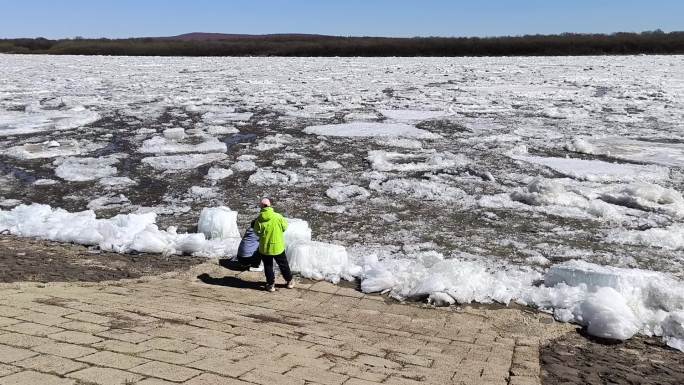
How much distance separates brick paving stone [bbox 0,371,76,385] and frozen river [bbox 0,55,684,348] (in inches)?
115

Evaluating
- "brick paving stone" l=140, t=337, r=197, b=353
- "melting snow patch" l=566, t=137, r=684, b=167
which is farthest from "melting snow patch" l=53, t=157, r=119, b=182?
"melting snow patch" l=566, t=137, r=684, b=167

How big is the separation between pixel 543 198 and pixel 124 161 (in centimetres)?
616

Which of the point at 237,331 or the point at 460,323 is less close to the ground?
the point at 237,331

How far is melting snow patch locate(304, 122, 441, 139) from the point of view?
11102 millimetres

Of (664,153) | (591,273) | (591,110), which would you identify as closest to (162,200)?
(591,273)

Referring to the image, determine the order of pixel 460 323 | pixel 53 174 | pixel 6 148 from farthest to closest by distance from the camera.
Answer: pixel 6 148, pixel 53 174, pixel 460 323

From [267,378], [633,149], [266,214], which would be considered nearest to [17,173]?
[266,214]

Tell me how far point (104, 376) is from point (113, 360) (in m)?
0.19

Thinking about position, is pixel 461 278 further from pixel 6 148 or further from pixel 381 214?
pixel 6 148

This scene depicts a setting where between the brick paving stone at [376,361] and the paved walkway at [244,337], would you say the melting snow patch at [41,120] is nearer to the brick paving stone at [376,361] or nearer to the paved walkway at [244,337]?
the paved walkway at [244,337]

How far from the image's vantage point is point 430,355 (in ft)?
11.7

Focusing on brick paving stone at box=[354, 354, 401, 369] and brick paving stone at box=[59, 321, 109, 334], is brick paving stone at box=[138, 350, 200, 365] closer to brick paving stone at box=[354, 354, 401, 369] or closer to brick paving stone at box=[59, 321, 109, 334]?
brick paving stone at box=[59, 321, 109, 334]

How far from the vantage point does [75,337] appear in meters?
3.10

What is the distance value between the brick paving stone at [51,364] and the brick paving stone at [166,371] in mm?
255
